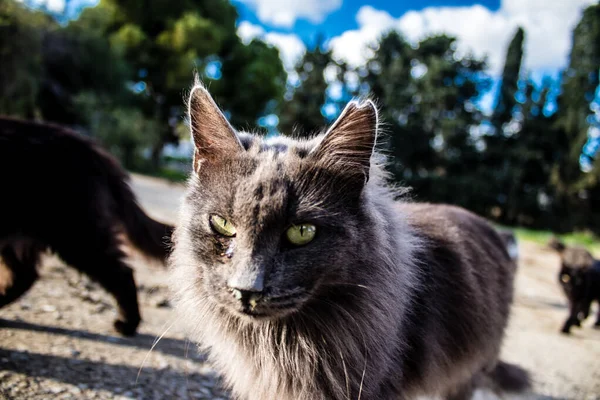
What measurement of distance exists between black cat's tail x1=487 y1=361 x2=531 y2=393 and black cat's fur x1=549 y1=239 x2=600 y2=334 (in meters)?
3.40

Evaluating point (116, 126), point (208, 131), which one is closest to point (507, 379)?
point (208, 131)

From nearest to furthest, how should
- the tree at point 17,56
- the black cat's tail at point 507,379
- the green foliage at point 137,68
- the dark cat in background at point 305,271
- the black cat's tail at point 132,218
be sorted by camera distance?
the dark cat in background at point 305,271, the black cat's tail at point 507,379, the black cat's tail at point 132,218, the tree at point 17,56, the green foliage at point 137,68

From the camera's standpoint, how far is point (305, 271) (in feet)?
5.01

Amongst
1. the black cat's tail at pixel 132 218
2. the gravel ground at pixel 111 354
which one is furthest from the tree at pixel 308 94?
the black cat's tail at pixel 132 218

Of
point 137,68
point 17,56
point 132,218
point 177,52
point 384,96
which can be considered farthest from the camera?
point 384,96

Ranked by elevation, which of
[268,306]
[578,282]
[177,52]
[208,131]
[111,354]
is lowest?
[111,354]

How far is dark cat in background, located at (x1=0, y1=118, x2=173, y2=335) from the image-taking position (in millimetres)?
2779

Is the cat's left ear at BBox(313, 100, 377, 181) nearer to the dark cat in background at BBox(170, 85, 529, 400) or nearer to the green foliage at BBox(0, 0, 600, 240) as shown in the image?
the dark cat in background at BBox(170, 85, 529, 400)

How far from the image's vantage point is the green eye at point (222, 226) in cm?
163

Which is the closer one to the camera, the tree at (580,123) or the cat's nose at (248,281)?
the cat's nose at (248,281)

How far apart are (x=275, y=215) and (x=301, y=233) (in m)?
0.14

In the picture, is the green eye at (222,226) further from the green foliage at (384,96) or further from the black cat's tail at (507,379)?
the green foliage at (384,96)

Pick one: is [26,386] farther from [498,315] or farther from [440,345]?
[498,315]

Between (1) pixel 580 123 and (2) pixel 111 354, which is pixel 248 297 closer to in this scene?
(2) pixel 111 354
